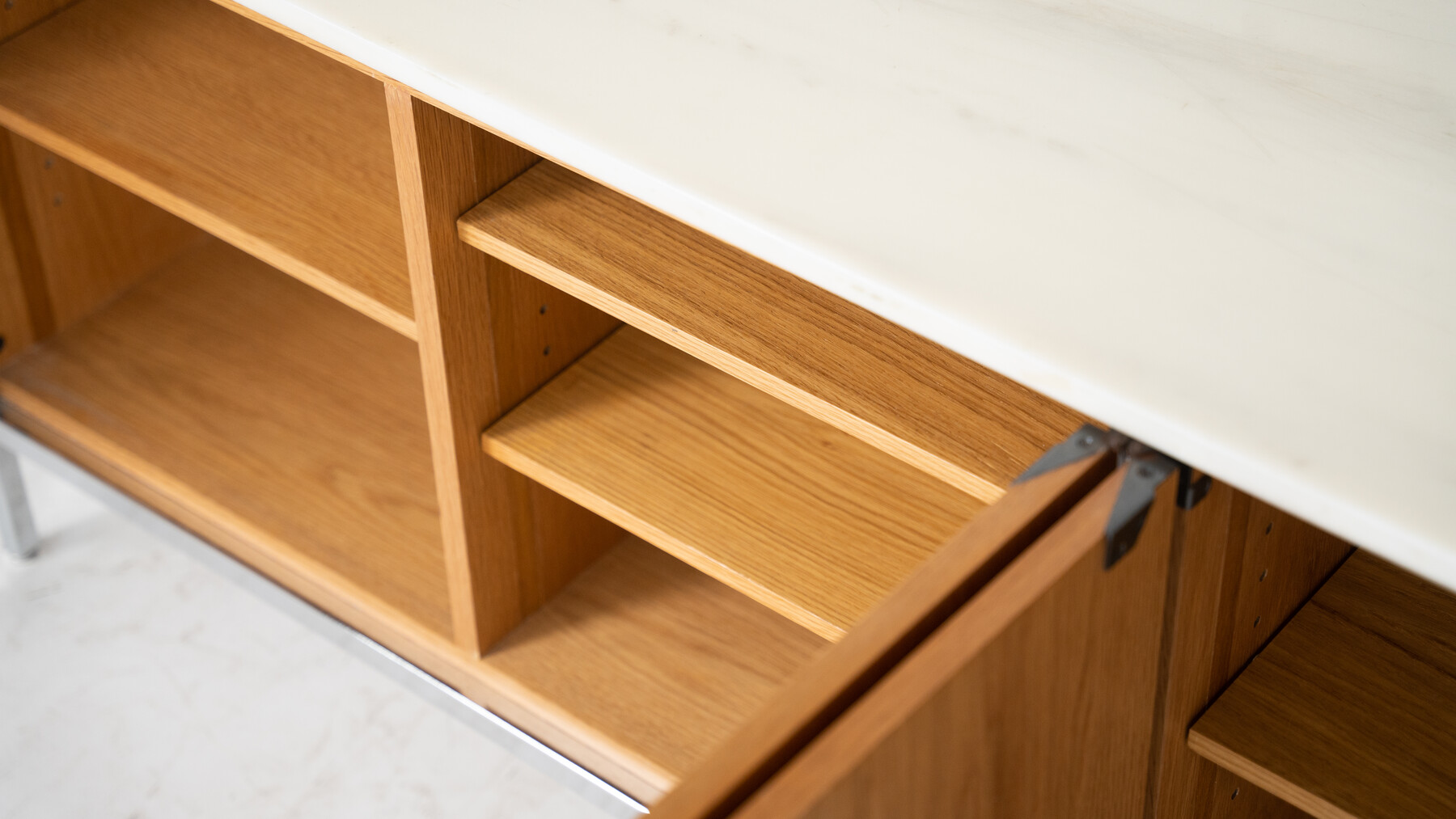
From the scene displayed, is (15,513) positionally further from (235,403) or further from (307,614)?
(307,614)

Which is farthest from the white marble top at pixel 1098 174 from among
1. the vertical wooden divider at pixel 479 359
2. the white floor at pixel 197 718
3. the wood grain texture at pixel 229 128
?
the white floor at pixel 197 718

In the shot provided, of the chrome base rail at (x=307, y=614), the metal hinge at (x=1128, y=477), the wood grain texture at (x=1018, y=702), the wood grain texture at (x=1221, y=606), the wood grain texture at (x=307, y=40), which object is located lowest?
the chrome base rail at (x=307, y=614)

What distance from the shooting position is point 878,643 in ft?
1.89

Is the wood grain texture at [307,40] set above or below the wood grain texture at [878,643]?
above

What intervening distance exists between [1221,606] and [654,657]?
626 millimetres

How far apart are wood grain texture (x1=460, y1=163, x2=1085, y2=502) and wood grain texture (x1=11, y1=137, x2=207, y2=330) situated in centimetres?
75

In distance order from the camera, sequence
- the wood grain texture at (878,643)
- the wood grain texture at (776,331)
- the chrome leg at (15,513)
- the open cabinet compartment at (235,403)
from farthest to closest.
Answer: the chrome leg at (15,513)
the open cabinet compartment at (235,403)
the wood grain texture at (776,331)
the wood grain texture at (878,643)

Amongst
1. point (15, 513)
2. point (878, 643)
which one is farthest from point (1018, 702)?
point (15, 513)

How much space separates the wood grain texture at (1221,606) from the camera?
0.75 meters

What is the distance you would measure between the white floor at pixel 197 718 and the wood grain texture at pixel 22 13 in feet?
2.10

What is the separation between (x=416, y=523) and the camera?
142cm

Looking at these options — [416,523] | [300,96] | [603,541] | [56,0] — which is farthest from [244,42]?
[603,541]

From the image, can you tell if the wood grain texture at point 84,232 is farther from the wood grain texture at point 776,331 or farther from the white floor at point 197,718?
the wood grain texture at point 776,331

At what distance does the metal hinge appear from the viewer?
634 mm
